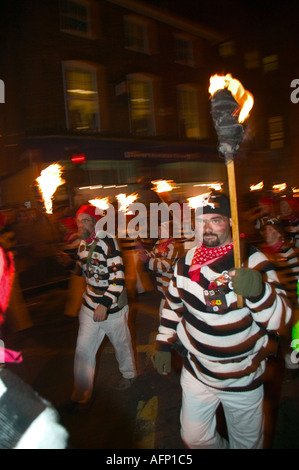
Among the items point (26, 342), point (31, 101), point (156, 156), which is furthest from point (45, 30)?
point (26, 342)

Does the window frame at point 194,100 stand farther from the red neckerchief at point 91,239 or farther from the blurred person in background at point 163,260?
the red neckerchief at point 91,239

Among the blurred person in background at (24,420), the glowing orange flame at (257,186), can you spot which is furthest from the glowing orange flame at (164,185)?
the blurred person in background at (24,420)

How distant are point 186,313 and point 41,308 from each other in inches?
216

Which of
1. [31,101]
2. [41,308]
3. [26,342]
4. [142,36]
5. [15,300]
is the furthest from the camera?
[142,36]

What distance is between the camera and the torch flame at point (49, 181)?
43.3ft

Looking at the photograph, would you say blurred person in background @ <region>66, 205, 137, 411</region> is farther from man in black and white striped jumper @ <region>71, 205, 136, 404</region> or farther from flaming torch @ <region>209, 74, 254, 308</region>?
flaming torch @ <region>209, 74, 254, 308</region>

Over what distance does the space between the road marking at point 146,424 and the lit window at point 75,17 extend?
15028 millimetres

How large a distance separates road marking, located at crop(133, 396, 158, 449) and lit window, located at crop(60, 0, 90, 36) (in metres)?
15.0

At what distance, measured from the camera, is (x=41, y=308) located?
24.5 ft

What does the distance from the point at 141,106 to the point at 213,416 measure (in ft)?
52.8

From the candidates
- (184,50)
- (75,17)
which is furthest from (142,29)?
(75,17)

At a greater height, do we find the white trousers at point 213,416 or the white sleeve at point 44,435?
the white sleeve at point 44,435

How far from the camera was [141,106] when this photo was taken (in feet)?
55.5
